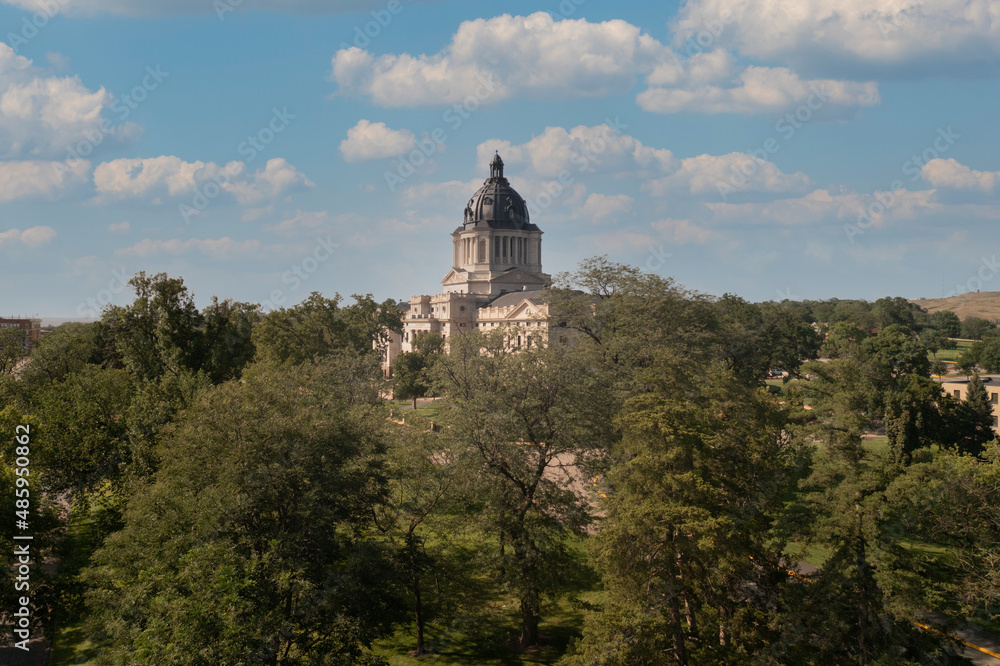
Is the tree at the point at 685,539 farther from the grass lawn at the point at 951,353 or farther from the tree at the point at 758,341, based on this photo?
Result: the grass lawn at the point at 951,353

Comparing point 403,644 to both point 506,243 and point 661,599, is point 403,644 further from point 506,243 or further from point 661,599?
point 506,243

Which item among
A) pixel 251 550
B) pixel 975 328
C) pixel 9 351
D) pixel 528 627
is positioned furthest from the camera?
pixel 975 328

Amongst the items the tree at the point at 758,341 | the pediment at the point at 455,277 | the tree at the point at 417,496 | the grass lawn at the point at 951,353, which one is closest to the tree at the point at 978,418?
the tree at the point at 758,341

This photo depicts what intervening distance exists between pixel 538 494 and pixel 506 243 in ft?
327

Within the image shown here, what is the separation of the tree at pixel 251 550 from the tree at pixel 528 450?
139 inches

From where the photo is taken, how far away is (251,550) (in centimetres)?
1709

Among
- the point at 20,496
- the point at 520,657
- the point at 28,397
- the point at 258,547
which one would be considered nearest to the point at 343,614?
the point at 258,547

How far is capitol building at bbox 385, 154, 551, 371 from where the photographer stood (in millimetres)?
109706

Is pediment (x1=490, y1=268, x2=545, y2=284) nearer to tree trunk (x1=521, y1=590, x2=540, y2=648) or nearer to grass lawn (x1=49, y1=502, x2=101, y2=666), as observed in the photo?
grass lawn (x1=49, y1=502, x2=101, y2=666)

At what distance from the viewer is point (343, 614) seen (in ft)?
57.0

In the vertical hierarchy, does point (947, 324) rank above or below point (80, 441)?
above

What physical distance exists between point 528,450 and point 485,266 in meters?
97.7

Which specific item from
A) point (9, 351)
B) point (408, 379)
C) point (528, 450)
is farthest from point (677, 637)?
point (408, 379)

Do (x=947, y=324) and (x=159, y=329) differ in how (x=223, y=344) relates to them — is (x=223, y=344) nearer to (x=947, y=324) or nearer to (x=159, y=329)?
(x=159, y=329)
